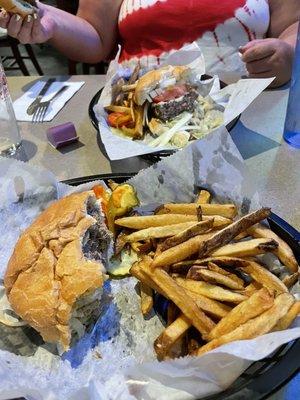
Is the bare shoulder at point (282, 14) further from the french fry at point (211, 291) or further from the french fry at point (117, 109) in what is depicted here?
the french fry at point (211, 291)

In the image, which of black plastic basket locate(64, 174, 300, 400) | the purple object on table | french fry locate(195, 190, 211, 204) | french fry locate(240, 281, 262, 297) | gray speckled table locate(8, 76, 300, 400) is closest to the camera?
black plastic basket locate(64, 174, 300, 400)

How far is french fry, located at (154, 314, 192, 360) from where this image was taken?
0.92 m

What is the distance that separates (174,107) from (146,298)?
3.29 ft

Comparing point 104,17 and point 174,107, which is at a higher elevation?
point 104,17

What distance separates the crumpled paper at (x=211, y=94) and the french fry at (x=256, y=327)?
0.83m

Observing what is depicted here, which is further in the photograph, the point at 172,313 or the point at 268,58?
the point at 268,58

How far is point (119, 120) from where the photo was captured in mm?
1818

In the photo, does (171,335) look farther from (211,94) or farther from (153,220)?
(211,94)

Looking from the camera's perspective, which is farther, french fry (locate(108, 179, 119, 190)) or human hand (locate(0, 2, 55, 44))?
human hand (locate(0, 2, 55, 44))

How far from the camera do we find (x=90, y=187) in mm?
1318

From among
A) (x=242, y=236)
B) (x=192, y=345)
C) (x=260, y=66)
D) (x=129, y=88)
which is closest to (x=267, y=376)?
(x=192, y=345)

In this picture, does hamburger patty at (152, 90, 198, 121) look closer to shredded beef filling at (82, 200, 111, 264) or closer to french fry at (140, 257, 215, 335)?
shredded beef filling at (82, 200, 111, 264)

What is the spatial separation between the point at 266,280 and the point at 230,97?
3.50 feet

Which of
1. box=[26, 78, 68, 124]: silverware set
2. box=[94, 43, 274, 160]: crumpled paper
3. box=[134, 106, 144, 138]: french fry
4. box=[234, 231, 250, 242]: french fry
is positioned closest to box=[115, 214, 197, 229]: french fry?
box=[234, 231, 250, 242]: french fry
